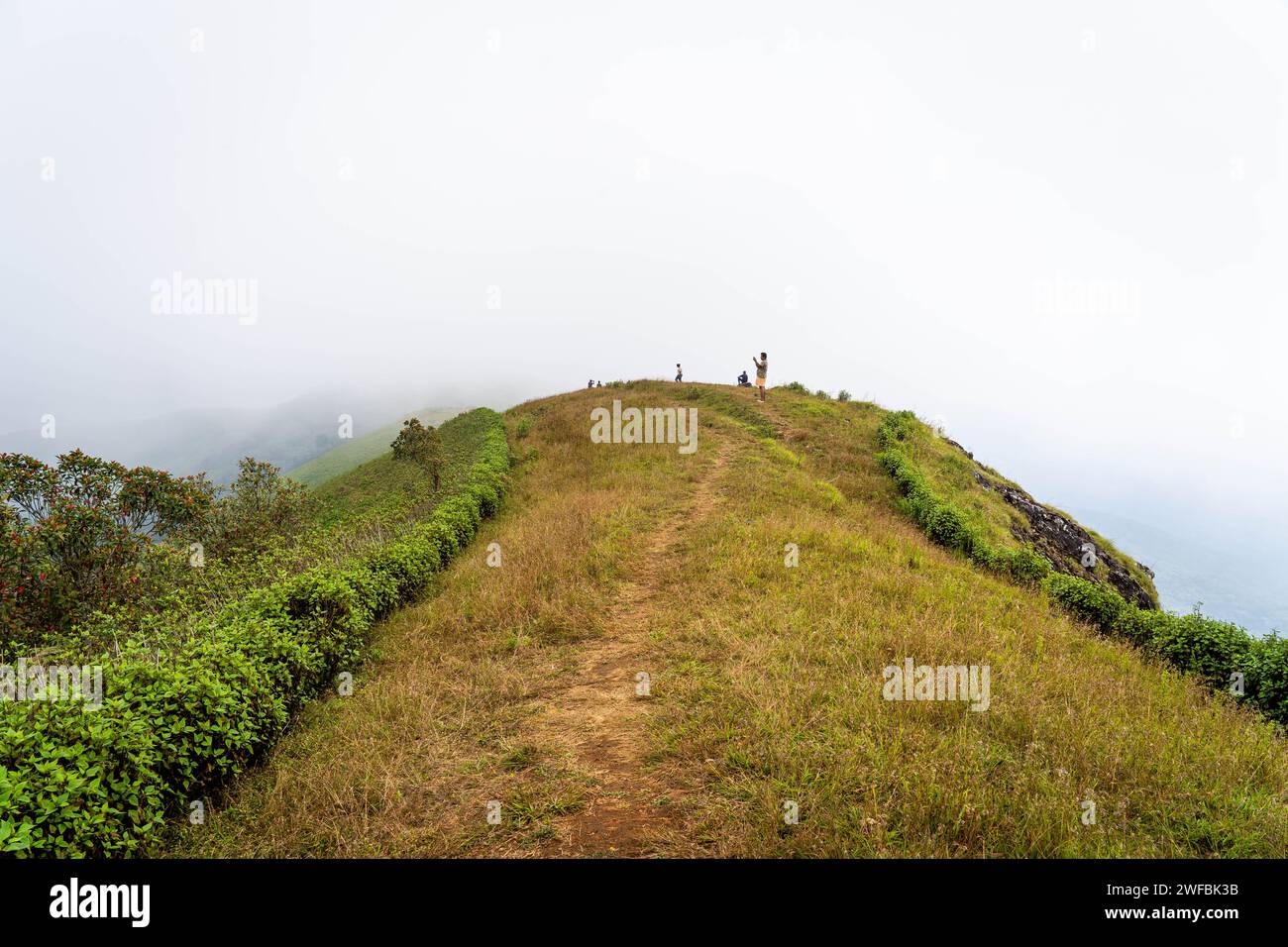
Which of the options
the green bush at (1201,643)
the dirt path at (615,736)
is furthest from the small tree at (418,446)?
the green bush at (1201,643)

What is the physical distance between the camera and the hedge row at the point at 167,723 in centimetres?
380

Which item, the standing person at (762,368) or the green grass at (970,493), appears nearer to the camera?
the green grass at (970,493)

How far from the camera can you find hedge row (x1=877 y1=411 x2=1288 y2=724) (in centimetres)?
775

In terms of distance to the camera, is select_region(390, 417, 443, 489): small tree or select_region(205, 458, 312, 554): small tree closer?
select_region(205, 458, 312, 554): small tree

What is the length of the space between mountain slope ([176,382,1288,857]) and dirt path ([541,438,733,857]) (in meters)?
0.02

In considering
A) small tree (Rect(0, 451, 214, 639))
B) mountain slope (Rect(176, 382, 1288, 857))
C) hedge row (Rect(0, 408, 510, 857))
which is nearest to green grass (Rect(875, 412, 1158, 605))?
mountain slope (Rect(176, 382, 1288, 857))

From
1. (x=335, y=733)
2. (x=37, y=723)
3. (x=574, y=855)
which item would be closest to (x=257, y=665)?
(x=335, y=733)

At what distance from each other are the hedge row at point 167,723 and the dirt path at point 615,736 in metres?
3.30

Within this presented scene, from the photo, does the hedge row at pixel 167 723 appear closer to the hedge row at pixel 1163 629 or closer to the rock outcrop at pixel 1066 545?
the hedge row at pixel 1163 629

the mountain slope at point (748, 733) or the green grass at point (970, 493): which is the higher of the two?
the green grass at point (970, 493)

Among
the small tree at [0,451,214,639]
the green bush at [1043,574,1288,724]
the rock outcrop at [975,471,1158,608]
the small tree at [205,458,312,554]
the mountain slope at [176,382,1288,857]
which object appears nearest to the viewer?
the mountain slope at [176,382,1288,857]

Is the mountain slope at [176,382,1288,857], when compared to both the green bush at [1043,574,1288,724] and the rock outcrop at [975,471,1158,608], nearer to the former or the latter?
the green bush at [1043,574,1288,724]

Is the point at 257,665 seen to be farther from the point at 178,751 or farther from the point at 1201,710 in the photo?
the point at 1201,710
